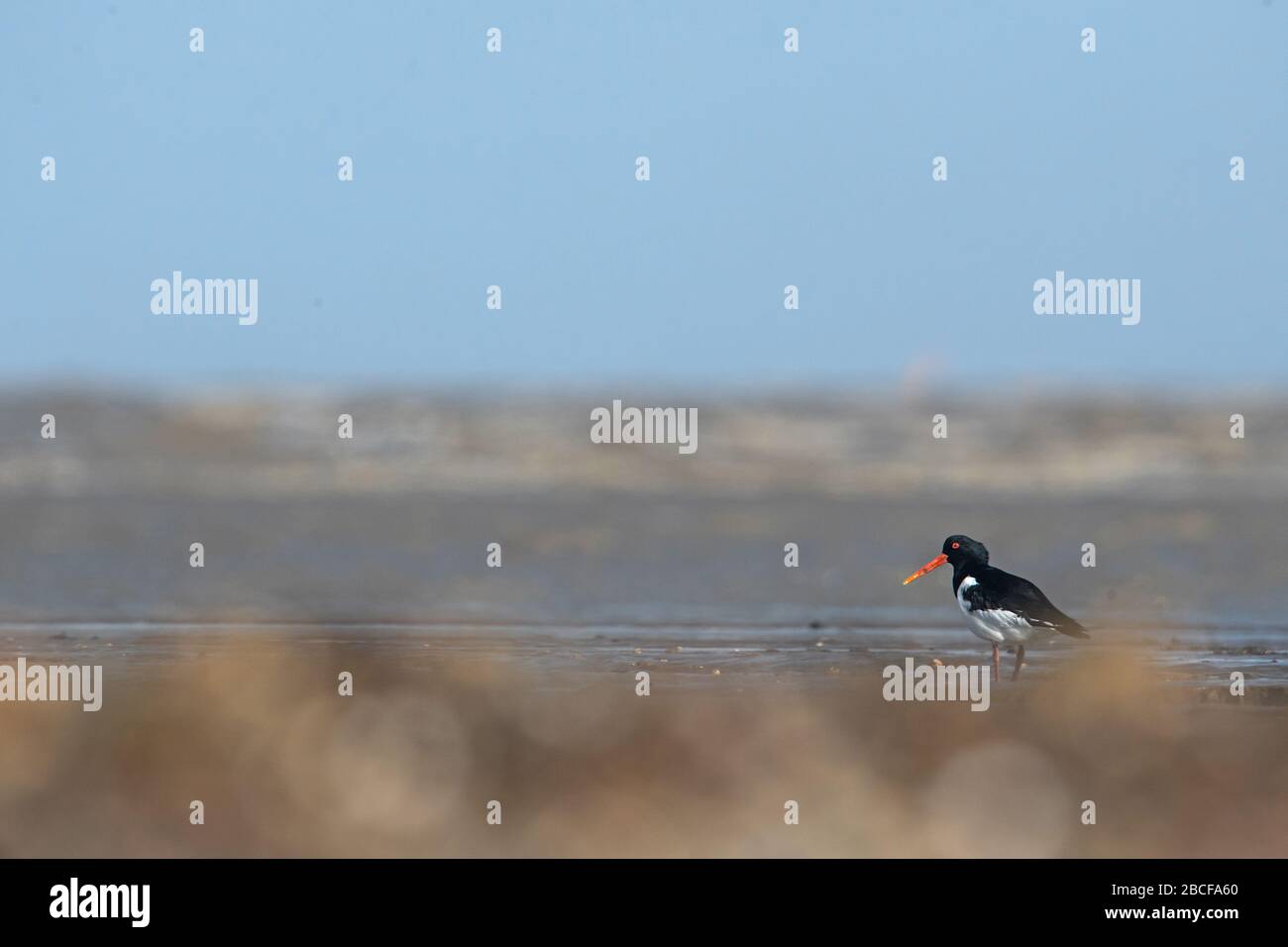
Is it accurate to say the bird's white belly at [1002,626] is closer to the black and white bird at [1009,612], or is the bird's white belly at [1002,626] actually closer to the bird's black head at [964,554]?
the black and white bird at [1009,612]

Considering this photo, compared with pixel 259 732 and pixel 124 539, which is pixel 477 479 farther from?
pixel 259 732

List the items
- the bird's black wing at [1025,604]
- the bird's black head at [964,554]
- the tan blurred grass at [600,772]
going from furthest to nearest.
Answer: the bird's black head at [964,554]
the bird's black wing at [1025,604]
the tan blurred grass at [600,772]

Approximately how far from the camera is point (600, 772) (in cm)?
735

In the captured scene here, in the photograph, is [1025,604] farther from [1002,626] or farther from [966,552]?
[966,552]

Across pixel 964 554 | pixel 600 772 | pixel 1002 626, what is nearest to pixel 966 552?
pixel 964 554

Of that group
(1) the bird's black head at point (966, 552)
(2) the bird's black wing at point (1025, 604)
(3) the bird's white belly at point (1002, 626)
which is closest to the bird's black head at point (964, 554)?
(1) the bird's black head at point (966, 552)

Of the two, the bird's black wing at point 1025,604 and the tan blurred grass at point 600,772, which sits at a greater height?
the bird's black wing at point 1025,604

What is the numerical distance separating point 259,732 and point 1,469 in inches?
1062

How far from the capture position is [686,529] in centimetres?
2497

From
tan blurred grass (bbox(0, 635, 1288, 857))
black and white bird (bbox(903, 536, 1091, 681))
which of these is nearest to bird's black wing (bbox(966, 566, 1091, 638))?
black and white bird (bbox(903, 536, 1091, 681))

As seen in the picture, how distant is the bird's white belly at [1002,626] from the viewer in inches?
404

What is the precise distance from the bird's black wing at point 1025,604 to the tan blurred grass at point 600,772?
1.35 meters

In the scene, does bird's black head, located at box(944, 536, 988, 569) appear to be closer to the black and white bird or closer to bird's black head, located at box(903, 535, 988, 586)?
bird's black head, located at box(903, 535, 988, 586)

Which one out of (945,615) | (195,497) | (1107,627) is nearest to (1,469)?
(195,497)
